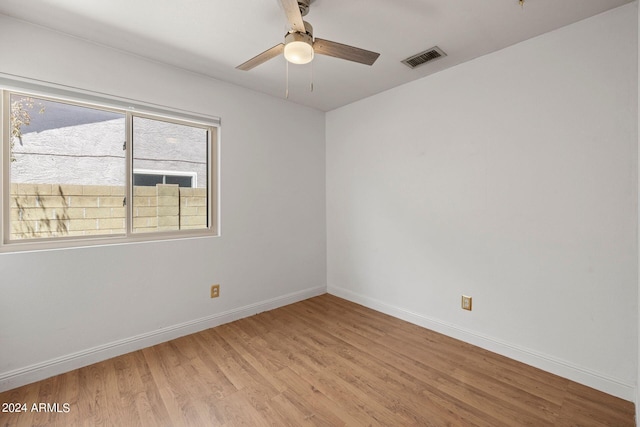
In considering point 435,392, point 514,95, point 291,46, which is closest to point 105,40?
point 291,46

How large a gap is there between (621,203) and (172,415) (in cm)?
304

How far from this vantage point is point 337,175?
3682 millimetres

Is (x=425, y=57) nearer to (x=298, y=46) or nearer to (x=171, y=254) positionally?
(x=298, y=46)

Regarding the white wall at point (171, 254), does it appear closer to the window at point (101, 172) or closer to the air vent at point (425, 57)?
the window at point (101, 172)

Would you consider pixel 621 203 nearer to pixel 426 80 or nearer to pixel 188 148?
pixel 426 80

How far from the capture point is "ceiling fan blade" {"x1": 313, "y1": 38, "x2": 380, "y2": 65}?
64.0 inches

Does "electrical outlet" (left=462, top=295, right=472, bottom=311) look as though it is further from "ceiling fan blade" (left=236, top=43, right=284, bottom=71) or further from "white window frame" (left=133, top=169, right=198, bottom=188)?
"white window frame" (left=133, top=169, right=198, bottom=188)

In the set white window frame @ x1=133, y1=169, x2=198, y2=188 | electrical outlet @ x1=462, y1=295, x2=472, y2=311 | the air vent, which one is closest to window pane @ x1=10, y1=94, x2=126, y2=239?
white window frame @ x1=133, y1=169, x2=198, y2=188

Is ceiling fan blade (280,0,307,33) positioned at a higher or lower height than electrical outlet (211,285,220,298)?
higher

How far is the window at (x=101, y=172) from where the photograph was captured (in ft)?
6.54

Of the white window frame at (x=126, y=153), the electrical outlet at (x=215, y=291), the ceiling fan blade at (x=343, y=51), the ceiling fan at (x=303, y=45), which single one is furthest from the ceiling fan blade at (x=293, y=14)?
the electrical outlet at (x=215, y=291)

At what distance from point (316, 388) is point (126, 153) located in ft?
7.77

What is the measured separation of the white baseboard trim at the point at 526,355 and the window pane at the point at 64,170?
278 centimetres

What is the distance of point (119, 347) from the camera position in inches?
89.7
